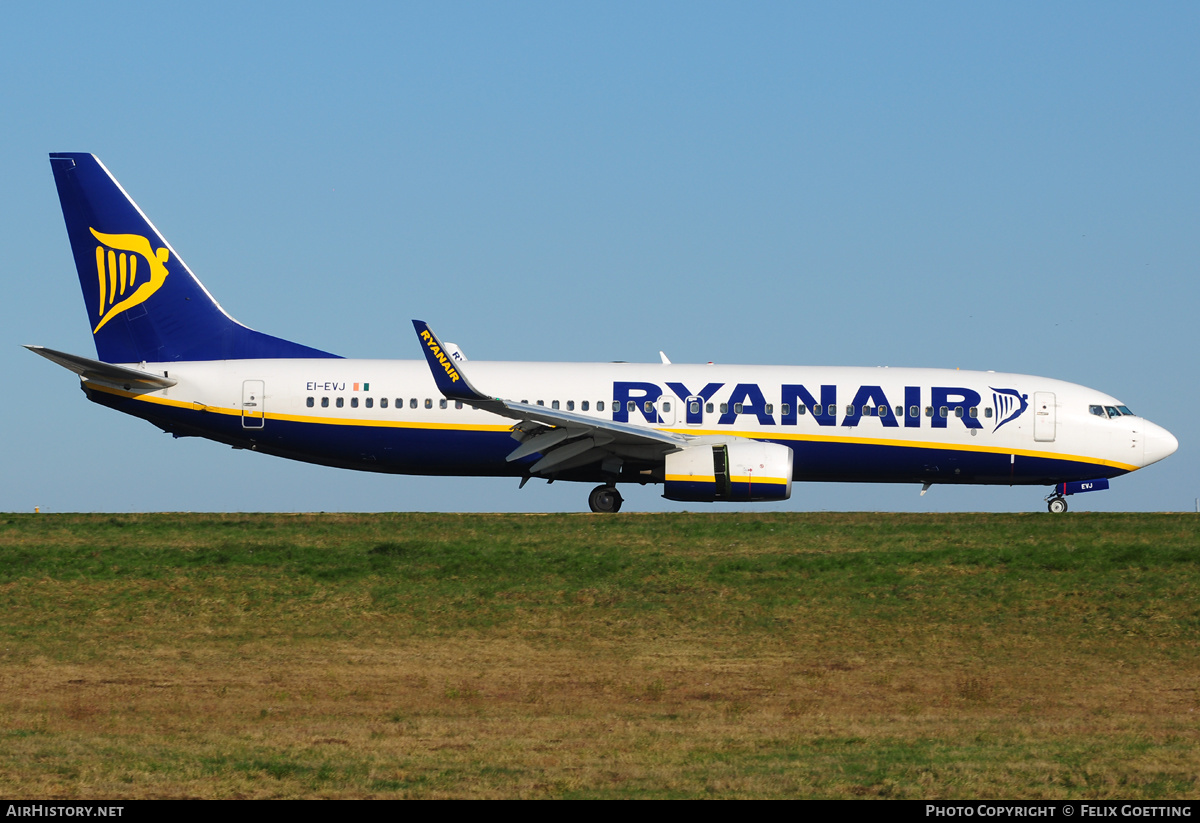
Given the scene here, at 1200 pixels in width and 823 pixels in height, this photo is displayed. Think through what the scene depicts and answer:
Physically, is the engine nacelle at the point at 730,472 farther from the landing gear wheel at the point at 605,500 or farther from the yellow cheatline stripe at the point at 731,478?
the landing gear wheel at the point at 605,500

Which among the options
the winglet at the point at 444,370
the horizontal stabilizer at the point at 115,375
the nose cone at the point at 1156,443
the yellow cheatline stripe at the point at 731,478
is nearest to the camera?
the winglet at the point at 444,370

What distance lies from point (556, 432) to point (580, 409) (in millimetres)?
1744

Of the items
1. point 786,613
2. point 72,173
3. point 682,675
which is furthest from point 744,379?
point 72,173

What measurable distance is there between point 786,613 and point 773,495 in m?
9.28

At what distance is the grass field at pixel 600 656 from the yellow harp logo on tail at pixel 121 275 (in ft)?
22.5

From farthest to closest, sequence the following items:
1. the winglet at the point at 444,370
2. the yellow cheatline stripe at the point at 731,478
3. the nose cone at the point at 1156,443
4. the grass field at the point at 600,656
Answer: the nose cone at the point at 1156,443 < the yellow cheatline stripe at the point at 731,478 < the winglet at the point at 444,370 < the grass field at the point at 600,656

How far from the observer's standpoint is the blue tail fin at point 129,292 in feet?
115

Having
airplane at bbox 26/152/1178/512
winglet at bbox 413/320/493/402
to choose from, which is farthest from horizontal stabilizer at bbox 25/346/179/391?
winglet at bbox 413/320/493/402

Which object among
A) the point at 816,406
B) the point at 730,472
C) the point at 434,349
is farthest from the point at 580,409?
the point at 816,406

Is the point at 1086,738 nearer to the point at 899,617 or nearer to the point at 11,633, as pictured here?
the point at 899,617

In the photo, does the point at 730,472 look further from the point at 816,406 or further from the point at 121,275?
the point at 121,275

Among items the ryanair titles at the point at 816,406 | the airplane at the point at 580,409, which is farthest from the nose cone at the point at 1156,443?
the ryanair titles at the point at 816,406

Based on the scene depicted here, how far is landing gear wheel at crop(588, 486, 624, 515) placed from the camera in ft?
110

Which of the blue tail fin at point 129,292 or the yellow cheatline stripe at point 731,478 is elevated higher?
the blue tail fin at point 129,292
